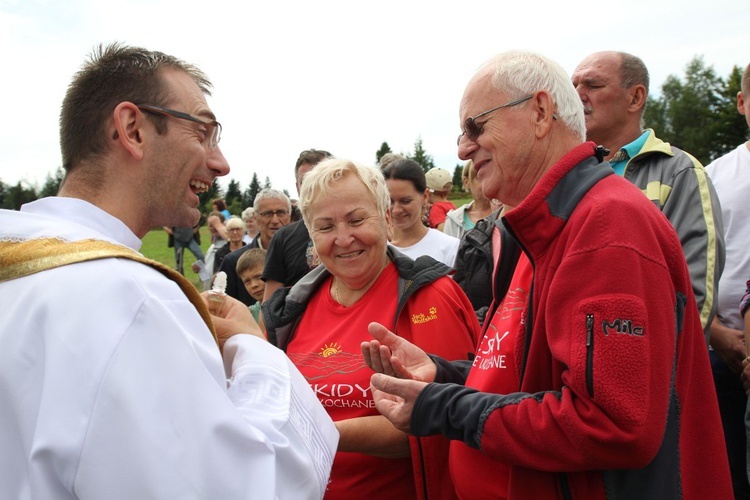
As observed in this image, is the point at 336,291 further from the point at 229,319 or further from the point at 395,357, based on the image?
the point at 229,319

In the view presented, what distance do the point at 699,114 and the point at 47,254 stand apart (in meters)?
62.3

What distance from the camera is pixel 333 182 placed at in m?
2.96

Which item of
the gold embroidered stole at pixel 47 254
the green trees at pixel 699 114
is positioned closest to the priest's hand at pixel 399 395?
the gold embroidered stole at pixel 47 254

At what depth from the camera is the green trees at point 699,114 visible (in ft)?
157

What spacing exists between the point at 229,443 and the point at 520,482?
88 cm

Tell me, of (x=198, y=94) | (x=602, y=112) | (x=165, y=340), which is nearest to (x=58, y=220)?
(x=165, y=340)

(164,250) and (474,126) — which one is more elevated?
(474,126)

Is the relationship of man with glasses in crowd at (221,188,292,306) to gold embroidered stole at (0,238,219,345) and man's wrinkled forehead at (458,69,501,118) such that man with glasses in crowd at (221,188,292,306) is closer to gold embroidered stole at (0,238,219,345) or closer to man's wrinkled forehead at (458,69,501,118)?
man's wrinkled forehead at (458,69,501,118)

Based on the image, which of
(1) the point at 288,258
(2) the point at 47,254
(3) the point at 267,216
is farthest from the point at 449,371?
(3) the point at 267,216

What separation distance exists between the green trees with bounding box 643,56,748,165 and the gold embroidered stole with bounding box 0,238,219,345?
174 ft

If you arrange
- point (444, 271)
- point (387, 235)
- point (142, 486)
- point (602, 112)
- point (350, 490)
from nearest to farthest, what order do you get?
point (142, 486), point (350, 490), point (444, 271), point (387, 235), point (602, 112)

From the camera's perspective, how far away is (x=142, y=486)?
4.15 ft

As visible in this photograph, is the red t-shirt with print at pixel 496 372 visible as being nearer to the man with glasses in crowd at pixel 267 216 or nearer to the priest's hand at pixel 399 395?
the priest's hand at pixel 399 395

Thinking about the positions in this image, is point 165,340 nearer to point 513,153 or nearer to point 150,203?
point 150,203
